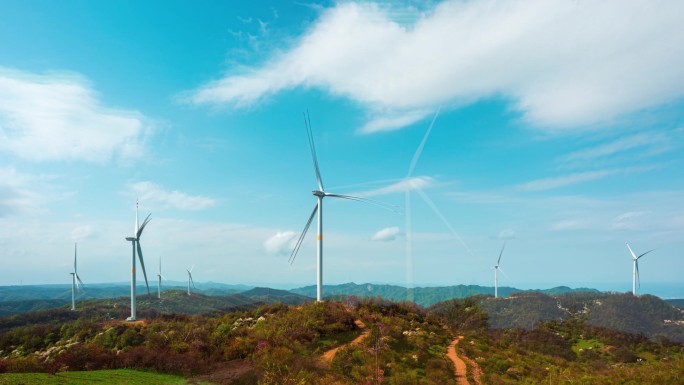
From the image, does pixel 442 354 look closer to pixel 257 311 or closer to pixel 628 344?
pixel 257 311

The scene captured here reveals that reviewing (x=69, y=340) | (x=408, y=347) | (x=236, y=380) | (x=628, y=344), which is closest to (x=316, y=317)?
(x=408, y=347)

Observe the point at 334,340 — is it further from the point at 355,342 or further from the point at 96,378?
the point at 96,378

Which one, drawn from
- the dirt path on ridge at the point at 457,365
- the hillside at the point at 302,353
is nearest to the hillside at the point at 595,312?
the hillside at the point at 302,353

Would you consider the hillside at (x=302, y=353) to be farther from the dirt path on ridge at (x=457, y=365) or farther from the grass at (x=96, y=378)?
the dirt path on ridge at (x=457, y=365)

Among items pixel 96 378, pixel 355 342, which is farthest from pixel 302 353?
pixel 96 378

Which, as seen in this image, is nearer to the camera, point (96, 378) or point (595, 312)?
point (96, 378)

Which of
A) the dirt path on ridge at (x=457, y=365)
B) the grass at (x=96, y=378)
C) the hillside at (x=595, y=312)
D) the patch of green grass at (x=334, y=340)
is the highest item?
the grass at (x=96, y=378)

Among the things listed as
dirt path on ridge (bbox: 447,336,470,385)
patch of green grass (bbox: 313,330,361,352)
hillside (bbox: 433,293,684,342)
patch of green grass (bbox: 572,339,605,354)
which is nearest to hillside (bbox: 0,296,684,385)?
patch of green grass (bbox: 313,330,361,352)

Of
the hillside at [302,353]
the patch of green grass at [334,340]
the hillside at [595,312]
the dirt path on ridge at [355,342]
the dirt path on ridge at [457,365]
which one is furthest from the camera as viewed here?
the hillside at [595,312]
